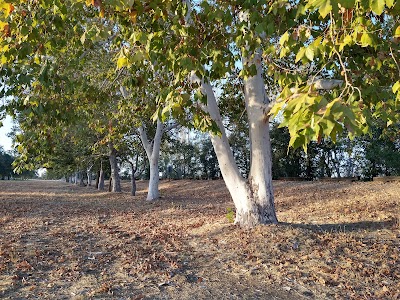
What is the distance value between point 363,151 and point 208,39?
2364 cm

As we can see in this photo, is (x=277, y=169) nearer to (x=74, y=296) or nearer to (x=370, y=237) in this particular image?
(x=370, y=237)

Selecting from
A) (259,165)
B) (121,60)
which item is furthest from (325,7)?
(259,165)

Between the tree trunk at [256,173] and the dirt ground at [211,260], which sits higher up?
the tree trunk at [256,173]

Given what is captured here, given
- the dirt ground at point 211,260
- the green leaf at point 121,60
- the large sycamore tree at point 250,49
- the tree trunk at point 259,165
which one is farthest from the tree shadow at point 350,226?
the green leaf at point 121,60

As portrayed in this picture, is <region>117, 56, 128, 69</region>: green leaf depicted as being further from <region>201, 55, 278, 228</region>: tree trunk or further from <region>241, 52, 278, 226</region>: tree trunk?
<region>241, 52, 278, 226</region>: tree trunk

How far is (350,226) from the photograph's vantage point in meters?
7.15

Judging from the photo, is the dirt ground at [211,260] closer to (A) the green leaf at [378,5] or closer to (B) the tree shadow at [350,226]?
(B) the tree shadow at [350,226]

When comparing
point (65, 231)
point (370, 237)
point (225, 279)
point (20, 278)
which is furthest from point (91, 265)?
point (370, 237)

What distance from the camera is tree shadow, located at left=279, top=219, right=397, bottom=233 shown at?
271 inches

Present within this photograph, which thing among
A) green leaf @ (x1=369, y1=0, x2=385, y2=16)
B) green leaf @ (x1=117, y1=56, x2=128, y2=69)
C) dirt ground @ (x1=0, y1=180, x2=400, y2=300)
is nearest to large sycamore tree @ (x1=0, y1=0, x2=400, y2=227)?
green leaf @ (x1=117, y1=56, x2=128, y2=69)

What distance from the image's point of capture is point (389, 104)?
16.5ft

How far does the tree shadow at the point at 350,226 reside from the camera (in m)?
6.88

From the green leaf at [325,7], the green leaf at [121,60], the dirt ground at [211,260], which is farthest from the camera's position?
the green leaf at [121,60]

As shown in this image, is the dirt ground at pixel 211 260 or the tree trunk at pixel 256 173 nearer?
the dirt ground at pixel 211 260
